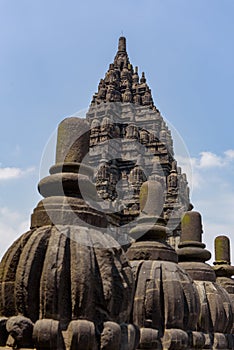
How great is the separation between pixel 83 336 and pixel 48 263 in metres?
0.64

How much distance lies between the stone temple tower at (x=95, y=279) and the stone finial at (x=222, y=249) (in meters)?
0.08

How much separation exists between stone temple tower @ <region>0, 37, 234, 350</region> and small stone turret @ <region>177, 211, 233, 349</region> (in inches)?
0.6

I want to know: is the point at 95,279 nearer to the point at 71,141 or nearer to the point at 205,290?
the point at 71,141

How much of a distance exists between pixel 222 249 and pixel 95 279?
→ 244 inches

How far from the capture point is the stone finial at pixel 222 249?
10.1 m

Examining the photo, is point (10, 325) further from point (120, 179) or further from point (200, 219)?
point (120, 179)

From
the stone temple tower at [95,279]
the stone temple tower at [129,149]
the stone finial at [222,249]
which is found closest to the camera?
the stone temple tower at [95,279]

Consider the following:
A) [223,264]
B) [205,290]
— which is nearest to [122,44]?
[223,264]

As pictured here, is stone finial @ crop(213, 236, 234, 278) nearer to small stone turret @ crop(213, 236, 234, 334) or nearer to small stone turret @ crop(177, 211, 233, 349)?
small stone turret @ crop(213, 236, 234, 334)

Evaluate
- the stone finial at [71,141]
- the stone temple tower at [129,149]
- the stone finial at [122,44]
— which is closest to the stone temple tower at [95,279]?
the stone finial at [71,141]

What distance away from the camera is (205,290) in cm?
754

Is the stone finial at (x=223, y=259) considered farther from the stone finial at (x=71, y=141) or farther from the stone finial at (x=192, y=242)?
the stone finial at (x=71, y=141)

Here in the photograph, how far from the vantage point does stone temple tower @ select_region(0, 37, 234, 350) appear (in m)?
4.28

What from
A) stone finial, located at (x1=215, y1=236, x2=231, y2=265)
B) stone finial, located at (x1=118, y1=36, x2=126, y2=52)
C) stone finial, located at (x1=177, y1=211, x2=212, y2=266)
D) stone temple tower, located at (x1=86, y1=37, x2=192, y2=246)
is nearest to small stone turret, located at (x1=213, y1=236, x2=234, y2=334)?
stone finial, located at (x1=215, y1=236, x2=231, y2=265)
